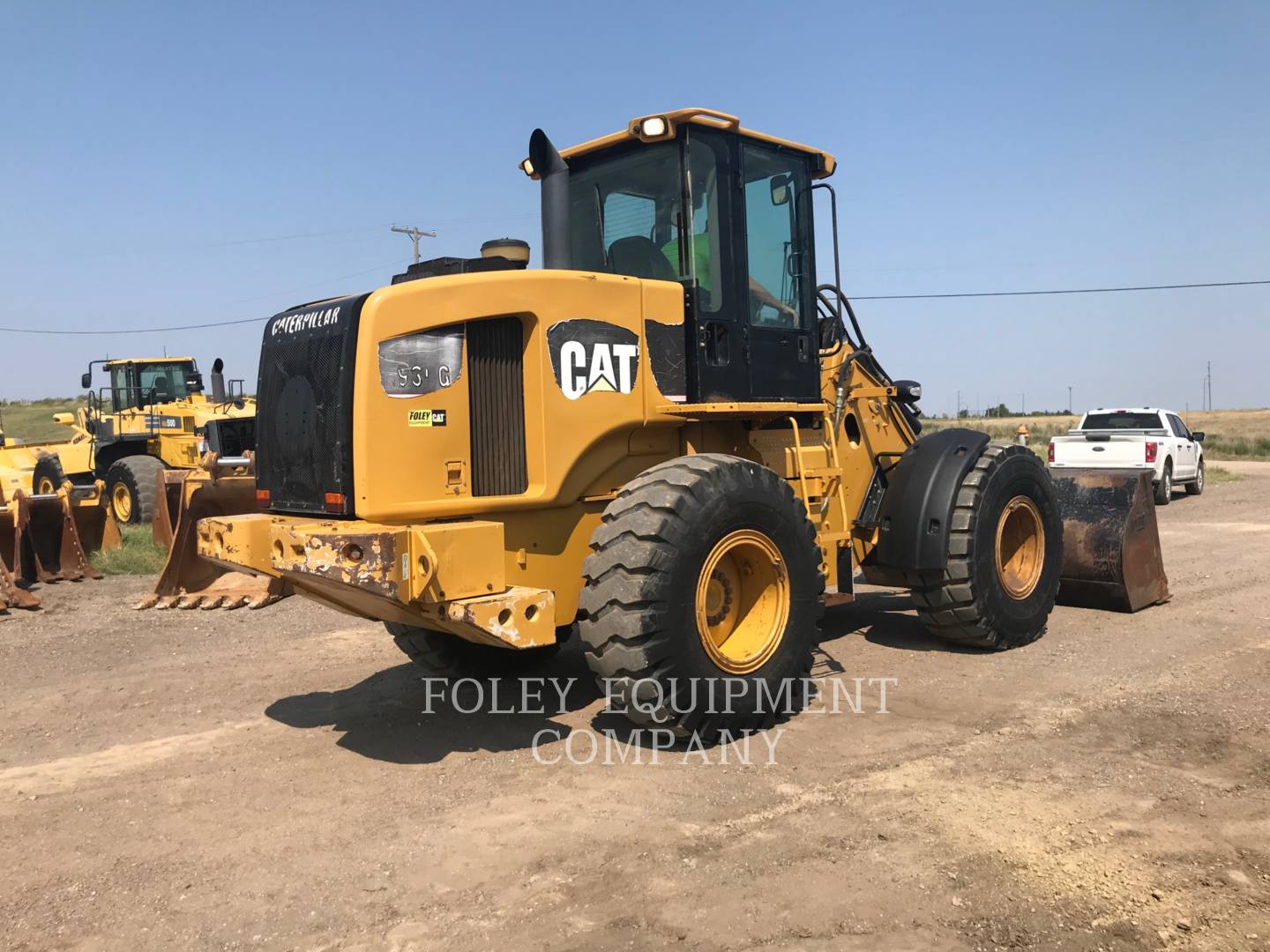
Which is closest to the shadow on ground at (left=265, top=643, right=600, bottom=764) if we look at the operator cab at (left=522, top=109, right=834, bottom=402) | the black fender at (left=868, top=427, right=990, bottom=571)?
the operator cab at (left=522, top=109, right=834, bottom=402)

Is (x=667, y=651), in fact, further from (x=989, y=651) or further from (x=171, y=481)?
(x=171, y=481)

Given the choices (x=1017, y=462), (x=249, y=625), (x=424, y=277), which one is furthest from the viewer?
(x=249, y=625)

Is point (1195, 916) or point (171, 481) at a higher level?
point (171, 481)

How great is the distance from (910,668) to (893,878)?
330 centimetres

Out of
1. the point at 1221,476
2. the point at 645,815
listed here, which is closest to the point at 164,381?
the point at 645,815

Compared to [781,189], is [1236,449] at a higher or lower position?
lower

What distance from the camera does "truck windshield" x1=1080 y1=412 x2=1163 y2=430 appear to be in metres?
19.2

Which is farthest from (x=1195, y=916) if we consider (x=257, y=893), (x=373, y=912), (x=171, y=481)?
(x=171, y=481)

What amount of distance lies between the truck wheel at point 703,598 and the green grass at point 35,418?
1564 inches

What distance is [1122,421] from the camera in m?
19.7

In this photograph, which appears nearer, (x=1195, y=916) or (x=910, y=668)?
(x=1195, y=916)

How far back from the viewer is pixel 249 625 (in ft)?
28.9

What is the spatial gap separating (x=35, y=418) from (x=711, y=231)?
216 feet

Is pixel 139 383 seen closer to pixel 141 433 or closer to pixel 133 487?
pixel 141 433
